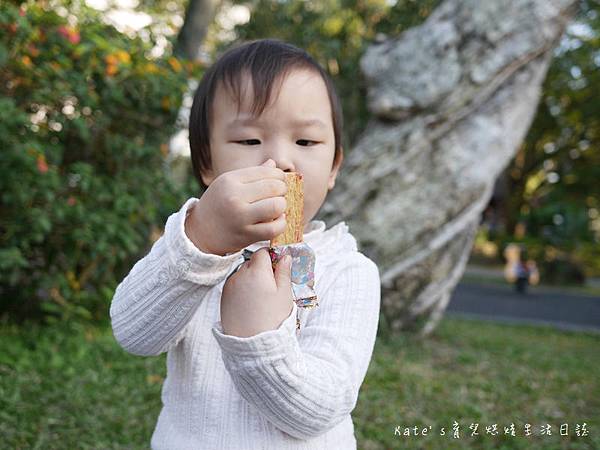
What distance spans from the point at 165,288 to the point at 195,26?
4.57m

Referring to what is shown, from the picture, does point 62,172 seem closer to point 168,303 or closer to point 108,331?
point 108,331

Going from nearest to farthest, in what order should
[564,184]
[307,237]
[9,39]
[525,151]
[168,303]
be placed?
1. [168,303]
2. [307,237]
3. [9,39]
4. [564,184]
5. [525,151]

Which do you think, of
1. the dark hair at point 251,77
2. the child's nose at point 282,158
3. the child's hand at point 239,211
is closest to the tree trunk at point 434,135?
the dark hair at point 251,77

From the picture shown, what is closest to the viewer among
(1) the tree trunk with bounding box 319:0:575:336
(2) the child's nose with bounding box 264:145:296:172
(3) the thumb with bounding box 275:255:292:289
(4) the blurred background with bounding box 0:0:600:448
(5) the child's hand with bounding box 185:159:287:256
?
(5) the child's hand with bounding box 185:159:287:256

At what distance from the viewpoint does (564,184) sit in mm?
16703

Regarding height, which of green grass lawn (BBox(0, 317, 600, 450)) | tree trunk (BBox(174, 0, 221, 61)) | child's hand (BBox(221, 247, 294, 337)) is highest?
tree trunk (BBox(174, 0, 221, 61))

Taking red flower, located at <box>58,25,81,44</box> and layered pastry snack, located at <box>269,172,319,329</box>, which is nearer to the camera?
layered pastry snack, located at <box>269,172,319,329</box>

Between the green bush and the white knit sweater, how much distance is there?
Answer: 2.07 meters

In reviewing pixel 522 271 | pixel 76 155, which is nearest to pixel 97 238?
pixel 76 155

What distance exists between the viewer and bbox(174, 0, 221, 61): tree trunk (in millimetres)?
5137

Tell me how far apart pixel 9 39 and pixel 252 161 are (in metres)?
2.44

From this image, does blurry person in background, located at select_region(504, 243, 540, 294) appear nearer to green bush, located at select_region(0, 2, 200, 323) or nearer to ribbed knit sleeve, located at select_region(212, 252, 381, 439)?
green bush, located at select_region(0, 2, 200, 323)

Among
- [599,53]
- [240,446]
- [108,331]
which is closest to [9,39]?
[108,331]

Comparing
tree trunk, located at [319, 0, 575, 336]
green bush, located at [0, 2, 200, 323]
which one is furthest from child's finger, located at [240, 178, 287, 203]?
tree trunk, located at [319, 0, 575, 336]
